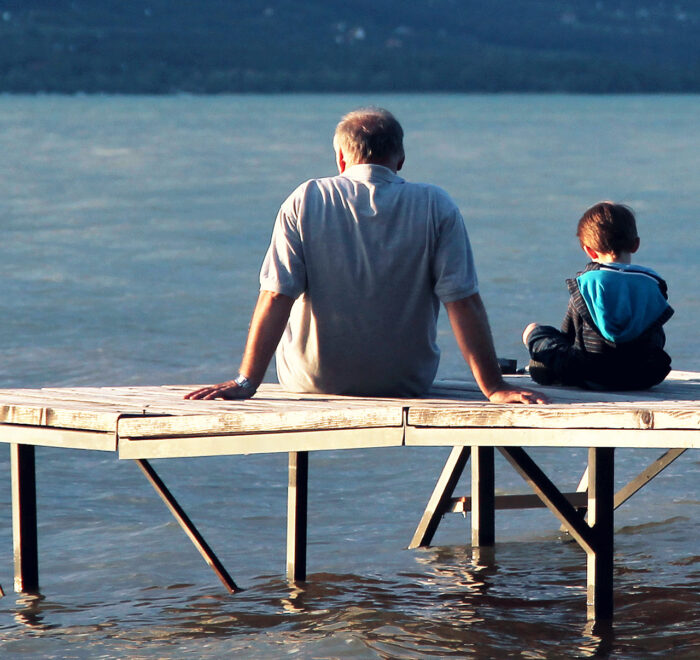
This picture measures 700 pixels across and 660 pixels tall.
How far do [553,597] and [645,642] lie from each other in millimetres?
658

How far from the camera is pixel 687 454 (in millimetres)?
8758

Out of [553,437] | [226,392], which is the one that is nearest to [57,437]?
[226,392]

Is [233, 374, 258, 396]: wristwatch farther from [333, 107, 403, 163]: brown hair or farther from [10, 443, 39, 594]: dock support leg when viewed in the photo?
[10, 443, 39, 594]: dock support leg

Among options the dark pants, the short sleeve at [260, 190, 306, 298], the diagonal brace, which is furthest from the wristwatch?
the dark pants

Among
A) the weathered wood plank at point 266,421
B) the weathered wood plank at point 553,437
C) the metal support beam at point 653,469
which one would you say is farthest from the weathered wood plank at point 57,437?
the metal support beam at point 653,469

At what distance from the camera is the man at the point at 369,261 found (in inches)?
186

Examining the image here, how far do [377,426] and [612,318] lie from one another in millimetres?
1087

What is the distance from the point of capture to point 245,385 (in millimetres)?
4895

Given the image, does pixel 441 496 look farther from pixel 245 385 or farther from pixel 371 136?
pixel 371 136

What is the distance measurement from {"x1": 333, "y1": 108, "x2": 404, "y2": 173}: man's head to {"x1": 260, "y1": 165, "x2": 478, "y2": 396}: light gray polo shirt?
0.14 feet

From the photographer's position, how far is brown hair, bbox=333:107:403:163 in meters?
4.71
